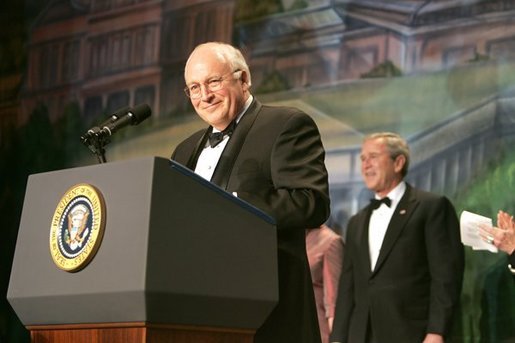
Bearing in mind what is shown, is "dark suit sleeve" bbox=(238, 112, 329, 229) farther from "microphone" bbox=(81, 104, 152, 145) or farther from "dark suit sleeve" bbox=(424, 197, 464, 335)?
"dark suit sleeve" bbox=(424, 197, 464, 335)

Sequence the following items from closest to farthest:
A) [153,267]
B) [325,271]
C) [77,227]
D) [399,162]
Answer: [153,267]
[77,227]
[399,162]
[325,271]

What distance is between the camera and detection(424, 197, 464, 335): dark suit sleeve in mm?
4984

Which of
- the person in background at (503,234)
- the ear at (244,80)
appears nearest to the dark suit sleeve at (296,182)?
the ear at (244,80)

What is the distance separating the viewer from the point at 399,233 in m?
5.23

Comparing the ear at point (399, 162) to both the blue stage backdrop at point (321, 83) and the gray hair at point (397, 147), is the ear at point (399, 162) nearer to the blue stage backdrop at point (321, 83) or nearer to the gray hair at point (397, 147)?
the gray hair at point (397, 147)

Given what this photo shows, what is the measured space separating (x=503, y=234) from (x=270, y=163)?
2.72 metres

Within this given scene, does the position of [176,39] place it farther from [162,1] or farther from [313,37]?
[313,37]

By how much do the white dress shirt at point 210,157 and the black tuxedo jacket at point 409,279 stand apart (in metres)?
2.59

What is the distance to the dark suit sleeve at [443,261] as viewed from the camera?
498 cm

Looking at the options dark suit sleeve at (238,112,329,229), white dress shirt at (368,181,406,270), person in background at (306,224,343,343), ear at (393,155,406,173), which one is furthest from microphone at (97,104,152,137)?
person in background at (306,224,343,343)

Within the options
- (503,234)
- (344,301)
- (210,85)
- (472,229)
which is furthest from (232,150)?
(472,229)

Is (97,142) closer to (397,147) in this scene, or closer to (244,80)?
(244,80)

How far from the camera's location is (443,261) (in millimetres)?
5078

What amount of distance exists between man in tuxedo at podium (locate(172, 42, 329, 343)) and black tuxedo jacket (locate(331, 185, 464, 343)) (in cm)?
255
